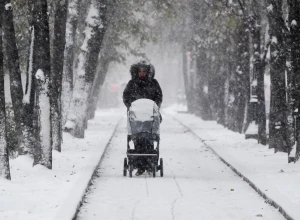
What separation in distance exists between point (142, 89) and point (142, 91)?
0.15ft

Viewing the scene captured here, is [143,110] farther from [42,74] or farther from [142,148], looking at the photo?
[42,74]

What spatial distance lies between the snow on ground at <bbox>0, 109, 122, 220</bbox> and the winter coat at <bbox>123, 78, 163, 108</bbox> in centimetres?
180

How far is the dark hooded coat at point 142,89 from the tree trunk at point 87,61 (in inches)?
367

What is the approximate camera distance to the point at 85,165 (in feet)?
53.6

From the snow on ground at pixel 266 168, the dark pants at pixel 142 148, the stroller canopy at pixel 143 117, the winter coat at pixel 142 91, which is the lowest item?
the snow on ground at pixel 266 168

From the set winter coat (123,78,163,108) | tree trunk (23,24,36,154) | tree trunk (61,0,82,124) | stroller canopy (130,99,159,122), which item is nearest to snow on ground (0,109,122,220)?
tree trunk (23,24,36,154)

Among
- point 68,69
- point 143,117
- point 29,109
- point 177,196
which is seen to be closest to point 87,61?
point 68,69

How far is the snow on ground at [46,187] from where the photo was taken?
9773 millimetres

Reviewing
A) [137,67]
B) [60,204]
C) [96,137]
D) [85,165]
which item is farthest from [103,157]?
[60,204]

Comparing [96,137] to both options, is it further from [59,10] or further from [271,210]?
[271,210]

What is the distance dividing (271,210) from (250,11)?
15.1 m

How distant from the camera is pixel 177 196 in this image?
1209cm

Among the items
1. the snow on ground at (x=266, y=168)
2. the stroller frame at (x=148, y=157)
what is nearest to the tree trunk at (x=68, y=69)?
the snow on ground at (x=266, y=168)

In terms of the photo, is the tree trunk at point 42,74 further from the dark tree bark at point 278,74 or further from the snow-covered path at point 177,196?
the dark tree bark at point 278,74
